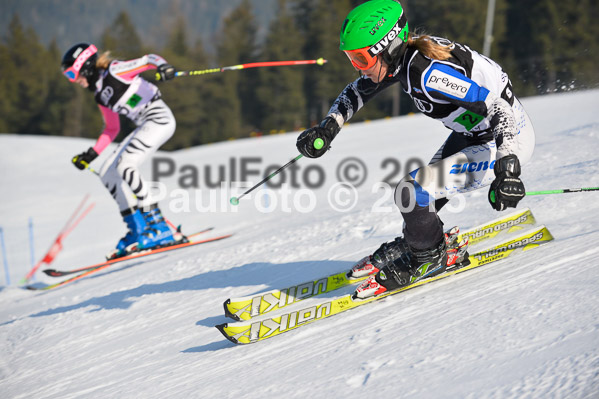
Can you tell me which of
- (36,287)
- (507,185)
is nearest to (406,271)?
(507,185)

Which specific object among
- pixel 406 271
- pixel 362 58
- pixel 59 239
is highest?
pixel 362 58

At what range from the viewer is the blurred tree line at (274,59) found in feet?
125

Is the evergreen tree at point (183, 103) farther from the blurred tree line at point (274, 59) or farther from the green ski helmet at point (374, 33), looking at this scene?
the green ski helmet at point (374, 33)

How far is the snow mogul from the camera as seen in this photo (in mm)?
6250

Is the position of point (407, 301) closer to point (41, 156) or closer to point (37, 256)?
point (37, 256)

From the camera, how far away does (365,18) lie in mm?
3088

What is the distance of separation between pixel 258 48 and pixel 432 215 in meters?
50.2

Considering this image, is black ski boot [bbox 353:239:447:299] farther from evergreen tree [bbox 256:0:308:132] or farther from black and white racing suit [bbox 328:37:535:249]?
evergreen tree [bbox 256:0:308:132]

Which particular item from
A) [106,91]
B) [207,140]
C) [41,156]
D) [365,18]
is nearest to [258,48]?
[207,140]

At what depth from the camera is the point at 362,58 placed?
10.2 ft

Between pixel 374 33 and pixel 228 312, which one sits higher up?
pixel 374 33

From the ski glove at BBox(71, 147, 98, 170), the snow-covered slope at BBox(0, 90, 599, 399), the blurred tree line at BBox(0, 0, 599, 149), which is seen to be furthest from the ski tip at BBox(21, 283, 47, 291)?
the blurred tree line at BBox(0, 0, 599, 149)

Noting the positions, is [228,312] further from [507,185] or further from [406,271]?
[507,185]

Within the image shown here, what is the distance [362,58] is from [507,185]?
1.04m
